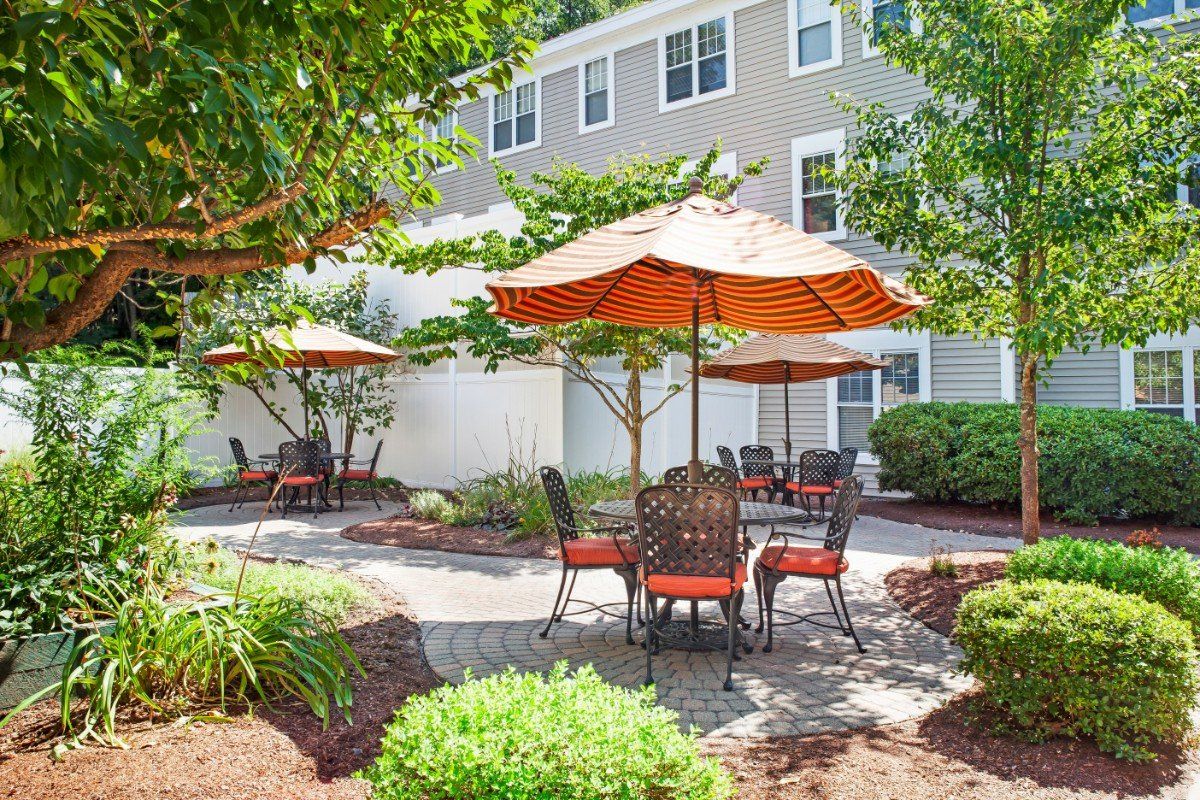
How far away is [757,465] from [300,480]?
6.61 metres

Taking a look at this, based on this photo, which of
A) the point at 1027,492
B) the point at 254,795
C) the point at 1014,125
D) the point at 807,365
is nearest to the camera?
the point at 254,795

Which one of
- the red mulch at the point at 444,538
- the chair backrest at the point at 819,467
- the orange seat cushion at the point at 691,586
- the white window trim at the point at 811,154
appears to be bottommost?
the red mulch at the point at 444,538

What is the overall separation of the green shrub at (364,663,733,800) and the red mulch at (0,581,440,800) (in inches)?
37.8

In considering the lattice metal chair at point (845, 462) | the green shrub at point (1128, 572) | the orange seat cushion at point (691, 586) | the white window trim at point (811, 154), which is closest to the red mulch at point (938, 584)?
the green shrub at point (1128, 572)

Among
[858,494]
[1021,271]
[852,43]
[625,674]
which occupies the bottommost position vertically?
[625,674]

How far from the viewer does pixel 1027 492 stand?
670 centimetres

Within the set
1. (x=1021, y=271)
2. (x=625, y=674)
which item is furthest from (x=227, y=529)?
(x=1021, y=271)

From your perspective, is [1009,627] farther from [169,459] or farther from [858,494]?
[169,459]

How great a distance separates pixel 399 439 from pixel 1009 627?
1163 cm

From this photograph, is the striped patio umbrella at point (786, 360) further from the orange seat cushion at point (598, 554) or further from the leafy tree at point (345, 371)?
the leafy tree at point (345, 371)

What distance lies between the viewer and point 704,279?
5406 mm

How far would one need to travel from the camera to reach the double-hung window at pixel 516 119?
17.8 metres

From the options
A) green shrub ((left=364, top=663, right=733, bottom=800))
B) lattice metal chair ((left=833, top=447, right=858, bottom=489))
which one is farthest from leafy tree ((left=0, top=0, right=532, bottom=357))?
lattice metal chair ((left=833, top=447, right=858, bottom=489))

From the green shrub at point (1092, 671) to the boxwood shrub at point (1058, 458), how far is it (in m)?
7.13
